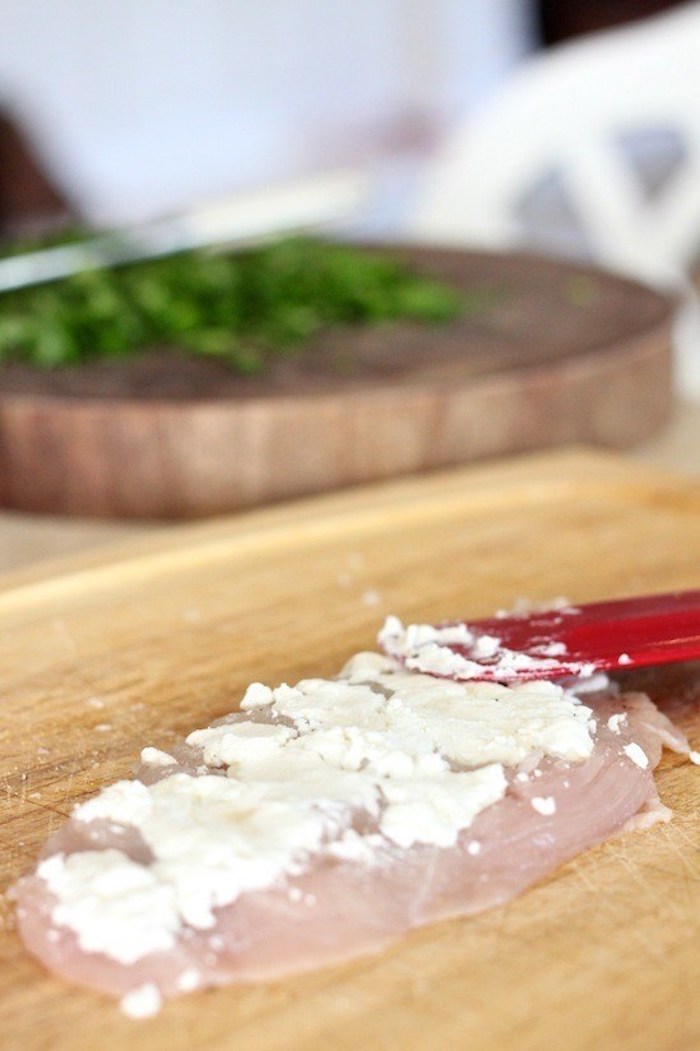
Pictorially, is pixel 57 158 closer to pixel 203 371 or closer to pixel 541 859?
pixel 203 371

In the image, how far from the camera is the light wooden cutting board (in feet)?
2.58

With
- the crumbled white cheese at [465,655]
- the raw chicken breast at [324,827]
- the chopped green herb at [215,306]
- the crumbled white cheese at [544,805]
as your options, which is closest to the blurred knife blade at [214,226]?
the chopped green herb at [215,306]

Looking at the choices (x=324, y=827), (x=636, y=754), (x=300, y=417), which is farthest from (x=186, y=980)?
(x=300, y=417)

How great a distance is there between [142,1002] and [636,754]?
400 mm

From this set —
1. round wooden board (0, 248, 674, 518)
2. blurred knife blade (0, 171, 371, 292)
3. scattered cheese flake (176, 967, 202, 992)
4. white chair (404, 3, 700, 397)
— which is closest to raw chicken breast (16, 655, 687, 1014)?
scattered cheese flake (176, 967, 202, 992)

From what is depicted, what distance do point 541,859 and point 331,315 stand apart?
120 cm

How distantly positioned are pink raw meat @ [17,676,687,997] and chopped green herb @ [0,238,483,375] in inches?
37.1

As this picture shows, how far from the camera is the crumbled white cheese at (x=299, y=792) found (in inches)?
32.6

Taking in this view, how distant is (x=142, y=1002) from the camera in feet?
2.60

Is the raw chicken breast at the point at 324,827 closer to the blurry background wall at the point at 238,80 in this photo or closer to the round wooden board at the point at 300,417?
the round wooden board at the point at 300,417

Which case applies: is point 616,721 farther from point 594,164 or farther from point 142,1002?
point 594,164

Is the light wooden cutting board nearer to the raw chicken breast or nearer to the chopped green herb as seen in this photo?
the raw chicken breast

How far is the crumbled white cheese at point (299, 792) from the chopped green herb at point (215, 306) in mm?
831

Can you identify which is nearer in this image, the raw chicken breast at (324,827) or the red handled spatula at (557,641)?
the raw chicken breast at (324,827)
